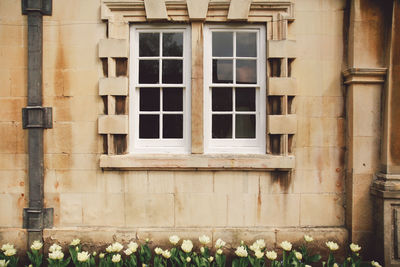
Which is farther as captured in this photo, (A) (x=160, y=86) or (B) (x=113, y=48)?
(A) (x=160, y=86)

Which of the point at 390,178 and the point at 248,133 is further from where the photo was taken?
the point at 248,133

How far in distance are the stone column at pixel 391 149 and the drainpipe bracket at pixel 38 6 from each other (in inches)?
Result: 195

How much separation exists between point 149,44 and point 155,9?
514 millimetres

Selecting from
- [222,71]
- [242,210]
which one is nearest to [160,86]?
[222,71]

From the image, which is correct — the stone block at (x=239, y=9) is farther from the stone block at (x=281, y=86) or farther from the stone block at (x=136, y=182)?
the stone block at (x=136, y=182)

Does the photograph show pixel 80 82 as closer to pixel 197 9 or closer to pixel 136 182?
pixel 136 182

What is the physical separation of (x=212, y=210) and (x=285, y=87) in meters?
2.11

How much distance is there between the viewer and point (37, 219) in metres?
4.44

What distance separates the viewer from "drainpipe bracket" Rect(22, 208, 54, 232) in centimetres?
444

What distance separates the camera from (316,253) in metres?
4.41

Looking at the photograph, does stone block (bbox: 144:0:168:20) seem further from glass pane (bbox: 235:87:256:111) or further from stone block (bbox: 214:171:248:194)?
stone block (bbox: 214:171:248:194)

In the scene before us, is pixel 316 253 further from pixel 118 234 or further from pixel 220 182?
pixel 118 234

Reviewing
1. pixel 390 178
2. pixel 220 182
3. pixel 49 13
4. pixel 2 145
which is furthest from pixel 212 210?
pixel 49 13

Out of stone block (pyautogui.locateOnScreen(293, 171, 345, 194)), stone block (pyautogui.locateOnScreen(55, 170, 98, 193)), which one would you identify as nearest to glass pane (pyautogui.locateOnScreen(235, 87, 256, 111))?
stone block (pyautogui.locateOnScreen(293, 171, 345, 194))
